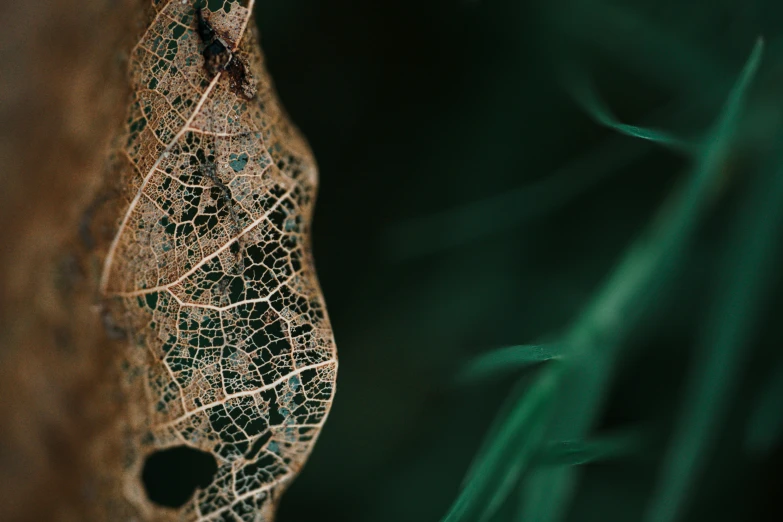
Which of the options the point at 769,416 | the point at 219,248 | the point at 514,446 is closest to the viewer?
the point at 219,248

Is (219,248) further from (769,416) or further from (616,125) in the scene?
(769,416)

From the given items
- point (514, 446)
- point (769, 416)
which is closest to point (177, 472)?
point (514, 446)

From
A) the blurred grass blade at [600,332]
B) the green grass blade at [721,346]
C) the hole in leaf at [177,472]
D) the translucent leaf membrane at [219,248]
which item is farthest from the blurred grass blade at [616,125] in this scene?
the hole in leaf at [177,472]

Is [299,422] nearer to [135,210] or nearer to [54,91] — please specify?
[135,210]

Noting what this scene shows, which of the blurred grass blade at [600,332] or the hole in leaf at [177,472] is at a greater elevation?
the blurred grass blade at [600,332]

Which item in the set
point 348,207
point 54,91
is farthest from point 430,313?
point 54,91

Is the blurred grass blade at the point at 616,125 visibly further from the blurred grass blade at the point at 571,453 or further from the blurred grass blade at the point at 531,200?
the blurred grass blade at the point at 571,453
